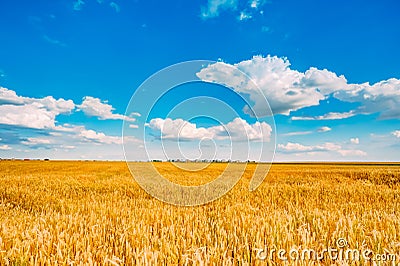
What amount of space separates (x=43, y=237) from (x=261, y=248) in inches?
133

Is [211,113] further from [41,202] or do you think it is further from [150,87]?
[41,202]

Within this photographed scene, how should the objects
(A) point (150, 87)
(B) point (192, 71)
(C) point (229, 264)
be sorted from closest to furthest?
(C) point (229, 264) → (A) point (150, 87) → (B) point (192, 71)

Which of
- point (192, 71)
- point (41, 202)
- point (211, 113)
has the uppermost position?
point (192, 71)

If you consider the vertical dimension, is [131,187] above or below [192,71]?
below

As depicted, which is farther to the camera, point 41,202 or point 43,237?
point 41,202

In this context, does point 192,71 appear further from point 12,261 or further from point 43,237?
point 12,261

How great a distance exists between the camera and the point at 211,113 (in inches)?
460

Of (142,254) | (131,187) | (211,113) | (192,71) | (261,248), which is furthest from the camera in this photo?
(131,187)

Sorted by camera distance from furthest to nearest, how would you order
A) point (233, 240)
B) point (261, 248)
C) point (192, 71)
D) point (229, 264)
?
point (192, 71)
point (233, 240)
point (261, 248)
point (229, 264)

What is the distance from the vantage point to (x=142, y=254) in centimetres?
377

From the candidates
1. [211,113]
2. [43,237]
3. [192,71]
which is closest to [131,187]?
[211,113]

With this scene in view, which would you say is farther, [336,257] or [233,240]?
[233,240]

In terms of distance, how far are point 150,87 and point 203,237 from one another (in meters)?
6.22

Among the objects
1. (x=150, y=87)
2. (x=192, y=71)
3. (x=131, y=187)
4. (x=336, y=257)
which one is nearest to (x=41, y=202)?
(x=131, y=187)
